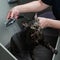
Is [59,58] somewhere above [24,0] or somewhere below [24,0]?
below

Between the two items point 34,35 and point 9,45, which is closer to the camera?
point 34,35

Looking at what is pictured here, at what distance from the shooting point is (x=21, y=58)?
1298 millimetres

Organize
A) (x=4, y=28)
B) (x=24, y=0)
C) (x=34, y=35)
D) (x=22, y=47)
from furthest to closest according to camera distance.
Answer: (x=24, y=0)
(x=4, y=28)
(x=22, y=47)
(x=34, y=35)

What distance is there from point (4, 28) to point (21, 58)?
0.40m

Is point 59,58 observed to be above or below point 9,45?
below

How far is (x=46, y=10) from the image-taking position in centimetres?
162

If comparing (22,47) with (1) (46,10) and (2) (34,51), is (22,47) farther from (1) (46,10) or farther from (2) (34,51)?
(1) (46,10)

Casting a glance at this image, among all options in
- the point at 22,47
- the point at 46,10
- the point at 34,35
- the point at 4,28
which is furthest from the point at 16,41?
the point at 46,10

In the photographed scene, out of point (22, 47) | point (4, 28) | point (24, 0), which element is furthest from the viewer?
→ point (24, 0)

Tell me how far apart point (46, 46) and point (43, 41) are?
0.14ft

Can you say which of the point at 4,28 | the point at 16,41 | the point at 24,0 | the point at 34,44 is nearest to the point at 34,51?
the point at 34,44

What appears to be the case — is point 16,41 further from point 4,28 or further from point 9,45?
point 4,28

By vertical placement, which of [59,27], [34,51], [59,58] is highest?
[59,27]

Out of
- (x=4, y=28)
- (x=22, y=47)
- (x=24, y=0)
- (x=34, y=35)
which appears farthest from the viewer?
(x=24, y=0)
